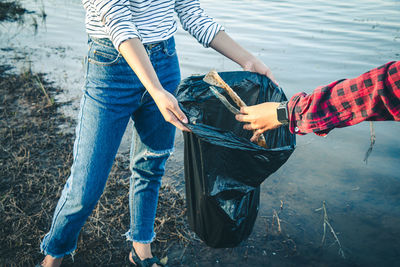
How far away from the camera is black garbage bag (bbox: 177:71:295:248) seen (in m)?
1.27

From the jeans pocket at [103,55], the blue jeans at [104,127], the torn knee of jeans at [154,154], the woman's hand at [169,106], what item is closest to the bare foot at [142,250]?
the blue jeans at [104,127]

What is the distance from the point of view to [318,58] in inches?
189

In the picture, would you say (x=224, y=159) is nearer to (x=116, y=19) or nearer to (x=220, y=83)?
(x=220, y=83)

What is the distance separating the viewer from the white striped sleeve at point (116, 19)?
46.2 inches

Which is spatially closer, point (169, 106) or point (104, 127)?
point (169, 106)

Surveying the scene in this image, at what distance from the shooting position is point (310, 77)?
4184 mm

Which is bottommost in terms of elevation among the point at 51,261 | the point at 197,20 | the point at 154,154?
the point at 51,261

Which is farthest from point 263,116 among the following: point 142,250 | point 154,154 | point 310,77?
point 310,77

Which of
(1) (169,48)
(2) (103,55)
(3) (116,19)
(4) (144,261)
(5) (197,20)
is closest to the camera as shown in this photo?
(3) (116,19)

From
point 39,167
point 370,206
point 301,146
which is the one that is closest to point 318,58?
point 301,146

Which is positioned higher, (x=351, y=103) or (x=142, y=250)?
(x=351, y=103)

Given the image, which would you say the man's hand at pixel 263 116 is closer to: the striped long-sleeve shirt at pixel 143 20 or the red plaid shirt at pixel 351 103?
the red plaid shirt at pixel 351 103

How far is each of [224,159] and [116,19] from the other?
0.69 m

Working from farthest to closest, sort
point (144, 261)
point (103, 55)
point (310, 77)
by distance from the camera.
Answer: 1. point (310, 77)
2. point (144, 261)
3. point (103, 55)
